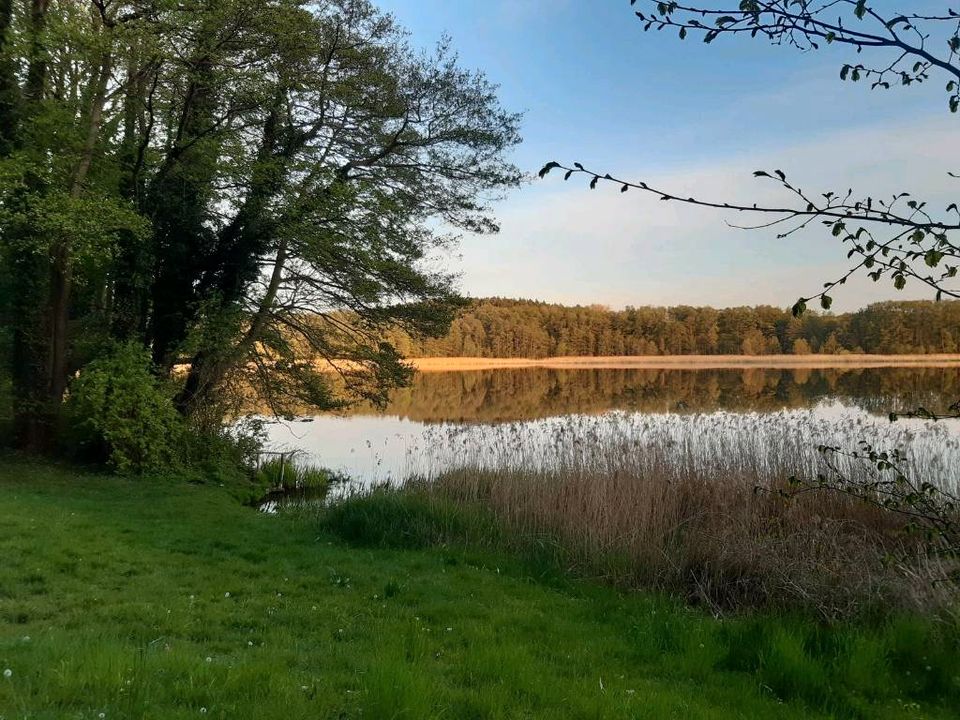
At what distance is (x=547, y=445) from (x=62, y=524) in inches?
255

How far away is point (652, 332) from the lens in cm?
8150

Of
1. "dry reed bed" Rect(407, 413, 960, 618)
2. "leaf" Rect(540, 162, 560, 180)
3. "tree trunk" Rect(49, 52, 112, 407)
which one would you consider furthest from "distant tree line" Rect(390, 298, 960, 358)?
"leaf" Rect(540, 162, 560, 180)

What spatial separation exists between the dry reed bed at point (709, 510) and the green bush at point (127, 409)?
5.02m

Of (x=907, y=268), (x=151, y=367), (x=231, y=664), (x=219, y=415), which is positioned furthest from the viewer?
(x=219, y=415)

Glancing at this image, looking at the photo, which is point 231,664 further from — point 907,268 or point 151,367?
point 151,367

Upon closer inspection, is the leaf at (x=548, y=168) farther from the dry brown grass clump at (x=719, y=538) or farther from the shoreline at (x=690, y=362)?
the shoreline at (x=690, y=362)

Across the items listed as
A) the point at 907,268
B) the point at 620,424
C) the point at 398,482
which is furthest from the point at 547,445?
the point at 907,268

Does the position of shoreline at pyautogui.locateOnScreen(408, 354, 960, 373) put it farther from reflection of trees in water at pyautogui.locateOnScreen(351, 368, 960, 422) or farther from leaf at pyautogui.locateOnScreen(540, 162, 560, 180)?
leaf at pyautogui.locateOnScreen(540, 162, 560, 180)

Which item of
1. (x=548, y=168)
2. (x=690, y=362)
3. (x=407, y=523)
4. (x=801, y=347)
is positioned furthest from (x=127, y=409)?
(x=690, y=362)

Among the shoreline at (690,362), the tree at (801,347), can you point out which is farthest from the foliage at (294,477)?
the tree at (801,347)

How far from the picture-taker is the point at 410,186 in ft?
52.7

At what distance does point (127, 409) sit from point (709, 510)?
1005cm

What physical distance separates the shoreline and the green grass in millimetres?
46974

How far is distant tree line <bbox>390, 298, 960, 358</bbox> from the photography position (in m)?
60.8
